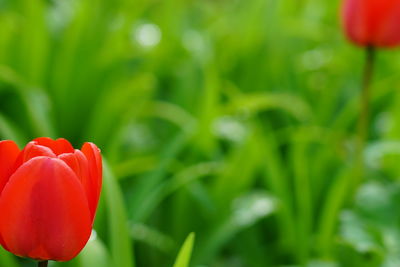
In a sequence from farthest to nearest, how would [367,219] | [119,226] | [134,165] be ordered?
[134,165] → [367,219] → [119,226]

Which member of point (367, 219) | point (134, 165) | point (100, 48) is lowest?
point (367, 219)

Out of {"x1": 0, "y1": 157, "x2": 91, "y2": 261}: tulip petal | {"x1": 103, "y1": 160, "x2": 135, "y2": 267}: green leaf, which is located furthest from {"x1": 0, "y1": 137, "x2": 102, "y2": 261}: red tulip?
{"x1": 103, "y1": 160, "x2": 135, "y2": 267}: green leaf

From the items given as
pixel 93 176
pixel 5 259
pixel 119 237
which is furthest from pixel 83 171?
pixel 5 259

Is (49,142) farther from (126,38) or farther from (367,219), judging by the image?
(126,38)

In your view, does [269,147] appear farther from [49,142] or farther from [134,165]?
[49,142]

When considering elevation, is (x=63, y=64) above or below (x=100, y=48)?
below

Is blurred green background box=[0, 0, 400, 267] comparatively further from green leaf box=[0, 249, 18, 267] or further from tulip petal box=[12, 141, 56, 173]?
tulip petal box=[12, 141, 56, 173]

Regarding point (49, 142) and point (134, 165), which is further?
point (134, 165)

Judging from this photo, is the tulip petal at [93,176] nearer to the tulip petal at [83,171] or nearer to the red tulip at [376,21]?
the tulip petal at [83,171]

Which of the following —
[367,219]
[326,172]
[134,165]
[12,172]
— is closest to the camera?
[12,172]

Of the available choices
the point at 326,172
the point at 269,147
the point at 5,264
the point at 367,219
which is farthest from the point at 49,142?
the point at 326,172
